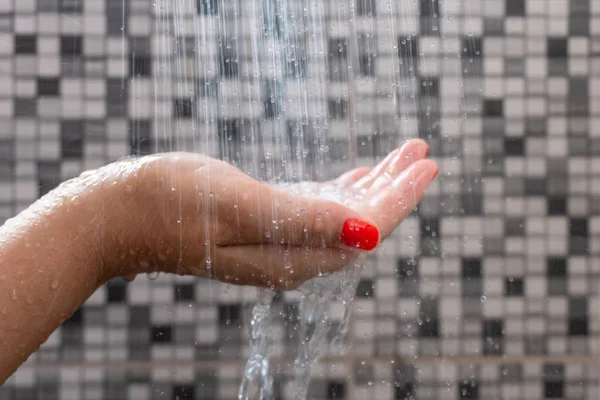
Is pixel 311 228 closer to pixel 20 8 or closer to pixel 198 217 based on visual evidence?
pixel 198 217

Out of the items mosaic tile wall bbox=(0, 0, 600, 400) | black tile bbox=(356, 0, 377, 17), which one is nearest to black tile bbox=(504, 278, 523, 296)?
mosaic tile wall bbox=(0, 0, 600, 400)

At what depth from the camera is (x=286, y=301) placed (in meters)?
0.69

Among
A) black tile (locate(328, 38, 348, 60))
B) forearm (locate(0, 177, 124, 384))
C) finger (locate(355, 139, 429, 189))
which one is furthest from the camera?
black tile (locate(328, 38, 348, 60))

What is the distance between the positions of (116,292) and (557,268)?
0.47 m

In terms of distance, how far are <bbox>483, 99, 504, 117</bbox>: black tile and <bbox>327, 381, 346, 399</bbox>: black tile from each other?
327mm

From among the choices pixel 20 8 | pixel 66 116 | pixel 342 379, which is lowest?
pixel 342 379

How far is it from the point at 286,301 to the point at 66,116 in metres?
0.29

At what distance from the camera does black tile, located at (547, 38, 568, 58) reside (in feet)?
2.42

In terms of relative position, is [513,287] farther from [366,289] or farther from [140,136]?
[140,136]

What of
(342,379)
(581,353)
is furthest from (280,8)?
(581,353)

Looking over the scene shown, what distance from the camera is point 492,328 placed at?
2.39 ft

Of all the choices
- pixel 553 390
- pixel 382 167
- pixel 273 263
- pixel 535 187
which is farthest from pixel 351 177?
pixel 553 390

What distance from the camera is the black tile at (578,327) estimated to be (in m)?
0.74

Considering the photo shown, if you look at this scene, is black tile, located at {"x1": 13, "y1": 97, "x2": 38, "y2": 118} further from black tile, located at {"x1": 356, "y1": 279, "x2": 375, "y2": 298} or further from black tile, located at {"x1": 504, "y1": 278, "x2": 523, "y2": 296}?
black tile, located at {"x1": 504, "y1": 278, "x2": 523, "y2": 296}
